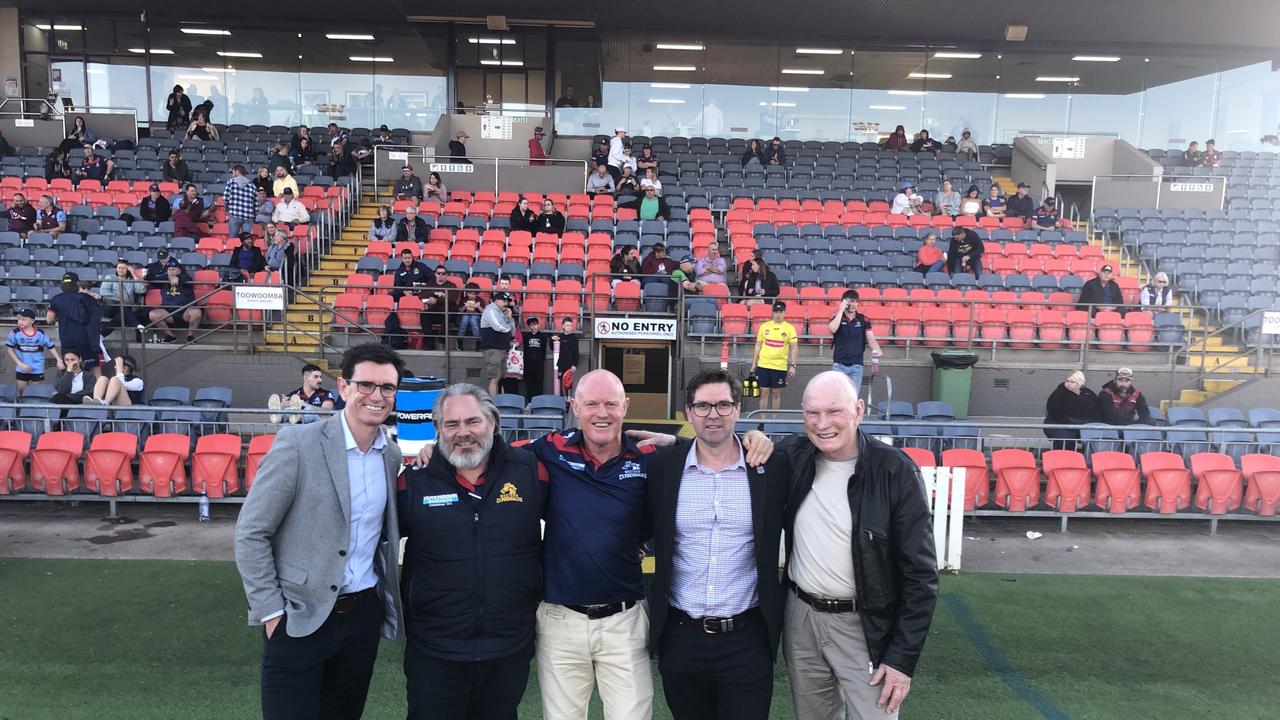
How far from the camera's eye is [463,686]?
10.3 feet

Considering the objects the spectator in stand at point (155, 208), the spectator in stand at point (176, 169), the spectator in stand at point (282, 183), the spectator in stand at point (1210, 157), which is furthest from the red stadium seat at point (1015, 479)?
the spectator in stand at point (1210, 157)

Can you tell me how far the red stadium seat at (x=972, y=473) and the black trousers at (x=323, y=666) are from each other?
20.4 feet

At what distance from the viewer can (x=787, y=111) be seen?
23562mm

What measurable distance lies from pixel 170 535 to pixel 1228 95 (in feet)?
93.1

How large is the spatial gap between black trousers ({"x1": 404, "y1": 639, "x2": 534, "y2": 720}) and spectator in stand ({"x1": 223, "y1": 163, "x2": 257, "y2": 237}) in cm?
1394

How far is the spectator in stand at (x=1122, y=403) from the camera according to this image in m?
9.41

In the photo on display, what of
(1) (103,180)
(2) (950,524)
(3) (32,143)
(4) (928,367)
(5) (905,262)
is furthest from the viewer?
(3) (32,143)

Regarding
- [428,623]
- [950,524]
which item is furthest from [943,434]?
[428,623]

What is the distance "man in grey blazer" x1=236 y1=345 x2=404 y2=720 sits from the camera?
9.75ft

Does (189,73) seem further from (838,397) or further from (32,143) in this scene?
(838,397)

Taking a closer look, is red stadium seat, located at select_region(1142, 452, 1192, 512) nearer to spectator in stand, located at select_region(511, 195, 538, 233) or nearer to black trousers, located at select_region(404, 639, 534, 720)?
black trousers, located at select_region(404, 639, 534, 720)

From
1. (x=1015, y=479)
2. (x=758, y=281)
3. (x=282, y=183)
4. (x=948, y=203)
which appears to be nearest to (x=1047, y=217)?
(x=948, y=203)

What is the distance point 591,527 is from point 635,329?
867 cm

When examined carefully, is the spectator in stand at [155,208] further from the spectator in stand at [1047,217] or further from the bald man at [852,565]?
the spectator in stand at [1047,217]
